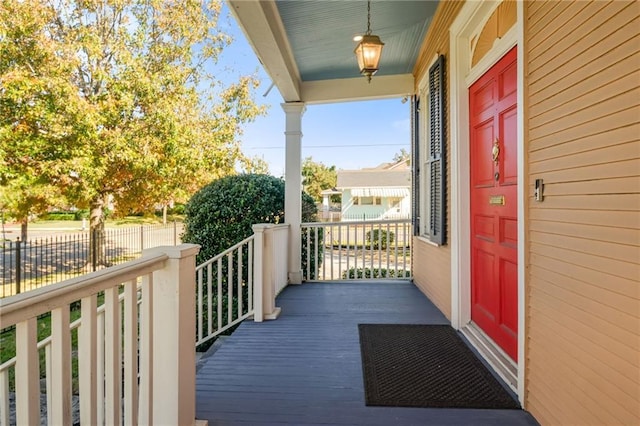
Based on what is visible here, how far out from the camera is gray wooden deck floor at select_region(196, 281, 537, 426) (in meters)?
1.73

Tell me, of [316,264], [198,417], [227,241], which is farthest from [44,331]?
[198,417]

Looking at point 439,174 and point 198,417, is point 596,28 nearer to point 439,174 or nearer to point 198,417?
point 439,174

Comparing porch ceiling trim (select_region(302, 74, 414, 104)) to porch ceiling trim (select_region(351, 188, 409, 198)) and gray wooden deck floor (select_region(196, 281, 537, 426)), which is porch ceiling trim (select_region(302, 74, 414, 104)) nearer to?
gray wooden deck floor (select_region(196, 281, 537, 426))

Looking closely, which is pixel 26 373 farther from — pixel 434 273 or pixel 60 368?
pixel 434 273

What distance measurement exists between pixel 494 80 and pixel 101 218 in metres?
8.73

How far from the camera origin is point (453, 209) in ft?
9.72

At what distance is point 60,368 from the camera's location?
0.94 meters

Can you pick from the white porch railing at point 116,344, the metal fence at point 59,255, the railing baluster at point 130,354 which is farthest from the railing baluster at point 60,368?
the metal fence at point 59,255

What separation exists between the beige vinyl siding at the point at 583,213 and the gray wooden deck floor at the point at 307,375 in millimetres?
469

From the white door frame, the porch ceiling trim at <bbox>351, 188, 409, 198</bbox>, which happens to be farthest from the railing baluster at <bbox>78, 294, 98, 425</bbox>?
the porch ceiling trim at <bbox>351, 188, 409, 198</bbox>

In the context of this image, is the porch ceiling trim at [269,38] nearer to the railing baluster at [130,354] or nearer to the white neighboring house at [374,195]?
the railing baluster at [130,354]

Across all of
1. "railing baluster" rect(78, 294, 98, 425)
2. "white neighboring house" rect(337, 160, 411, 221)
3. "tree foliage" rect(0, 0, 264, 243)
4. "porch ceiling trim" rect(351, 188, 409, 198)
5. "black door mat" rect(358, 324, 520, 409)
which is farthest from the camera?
"white neighboring house" rect(337, 160, 411, 221)

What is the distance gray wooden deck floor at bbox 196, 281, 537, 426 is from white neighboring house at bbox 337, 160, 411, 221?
14.9m

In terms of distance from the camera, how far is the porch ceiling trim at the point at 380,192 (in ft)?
59.6
